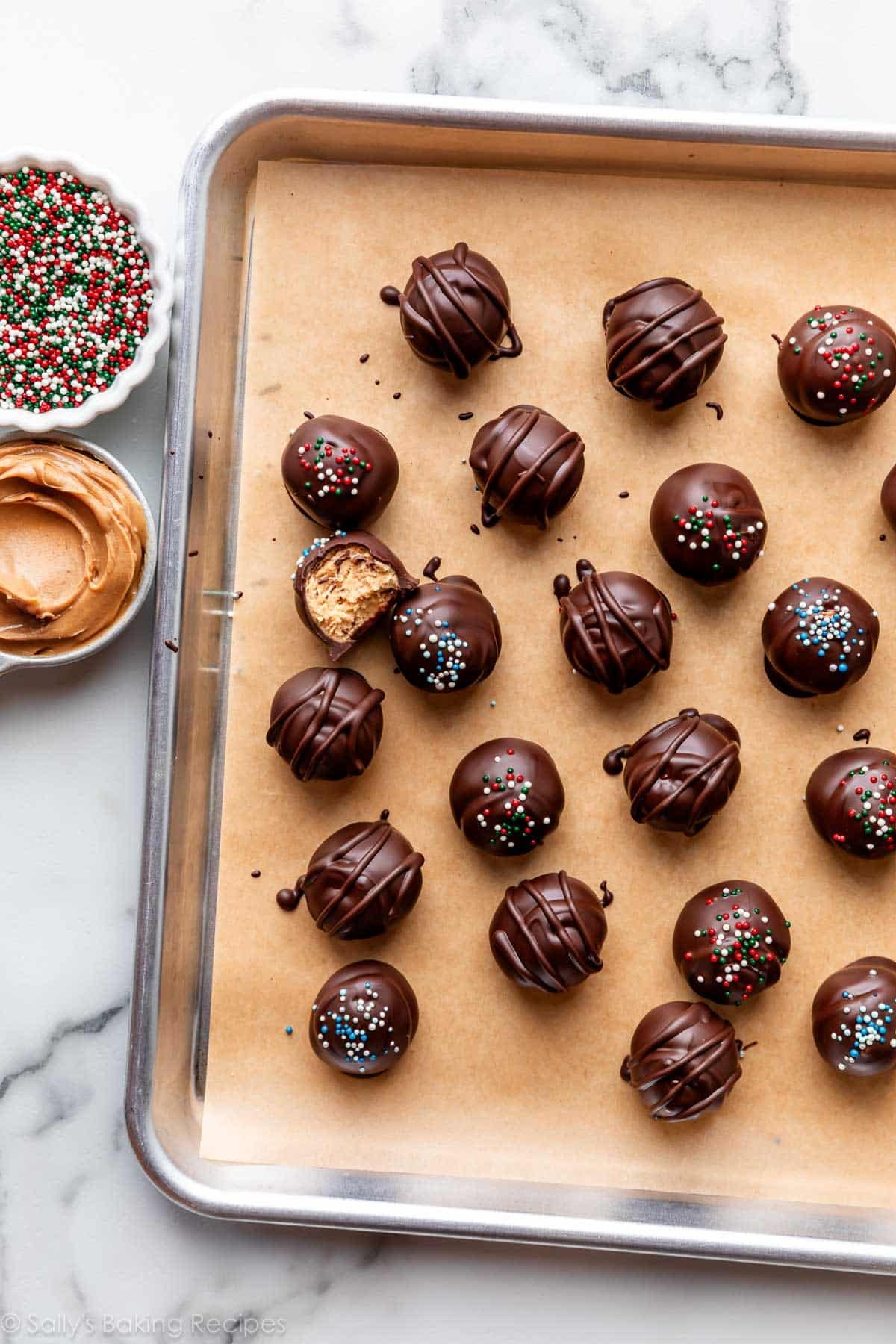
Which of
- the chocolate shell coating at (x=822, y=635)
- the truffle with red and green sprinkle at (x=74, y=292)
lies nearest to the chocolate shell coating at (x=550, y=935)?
the chocolate shell coating at (x=822, y=635)

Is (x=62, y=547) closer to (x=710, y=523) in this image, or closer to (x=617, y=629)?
(x=617, y=629)

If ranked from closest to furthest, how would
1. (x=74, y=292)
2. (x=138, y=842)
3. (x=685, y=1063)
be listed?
1. (x=685, y=1063)
2. (x=74, y=292)
3. (x=138, y=842)

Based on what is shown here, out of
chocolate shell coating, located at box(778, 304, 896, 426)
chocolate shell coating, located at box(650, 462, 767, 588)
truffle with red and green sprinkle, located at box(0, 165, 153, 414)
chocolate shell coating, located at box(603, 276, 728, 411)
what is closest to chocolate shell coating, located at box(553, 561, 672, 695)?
chocolate shell coating, located at box(650, 462, 767, 588)

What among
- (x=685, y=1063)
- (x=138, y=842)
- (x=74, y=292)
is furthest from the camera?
(x=138, y=842)

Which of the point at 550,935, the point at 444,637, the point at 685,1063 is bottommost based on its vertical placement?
the point at 685,1063

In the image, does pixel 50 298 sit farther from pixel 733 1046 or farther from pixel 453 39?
pixel 733 1046

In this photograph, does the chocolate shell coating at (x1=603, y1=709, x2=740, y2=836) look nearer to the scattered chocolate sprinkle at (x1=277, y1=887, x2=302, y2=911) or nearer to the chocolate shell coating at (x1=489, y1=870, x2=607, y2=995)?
the chocolate shell coating at (x1=489, y1=870, x2=607, y2=995)

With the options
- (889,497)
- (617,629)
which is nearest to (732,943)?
(617,629)
